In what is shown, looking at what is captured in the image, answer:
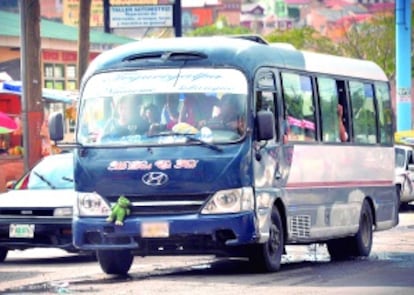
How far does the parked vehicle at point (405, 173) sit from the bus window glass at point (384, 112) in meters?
10.6

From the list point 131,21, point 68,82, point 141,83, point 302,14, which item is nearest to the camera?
point 141,83

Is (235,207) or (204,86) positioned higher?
(204,86)

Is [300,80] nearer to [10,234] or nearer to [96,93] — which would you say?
[96,93]

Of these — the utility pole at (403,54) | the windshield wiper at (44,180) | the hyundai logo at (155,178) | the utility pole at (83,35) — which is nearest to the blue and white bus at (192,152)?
the hyundai logo at (155,178)

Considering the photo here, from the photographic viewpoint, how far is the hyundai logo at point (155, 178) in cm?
1639

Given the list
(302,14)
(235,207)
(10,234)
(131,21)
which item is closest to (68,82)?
(131,21)

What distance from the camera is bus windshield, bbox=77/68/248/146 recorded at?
16672mm

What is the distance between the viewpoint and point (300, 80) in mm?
19000

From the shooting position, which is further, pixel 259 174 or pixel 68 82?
pixel 68 82

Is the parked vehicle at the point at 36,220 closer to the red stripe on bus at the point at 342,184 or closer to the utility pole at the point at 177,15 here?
the red stripe on bus at the point at 342,184

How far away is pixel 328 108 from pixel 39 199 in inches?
161

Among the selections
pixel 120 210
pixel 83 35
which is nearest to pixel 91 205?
pixel 120 210

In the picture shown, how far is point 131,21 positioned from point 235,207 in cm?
2412

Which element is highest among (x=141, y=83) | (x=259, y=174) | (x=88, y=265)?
(x=141, y=83)
